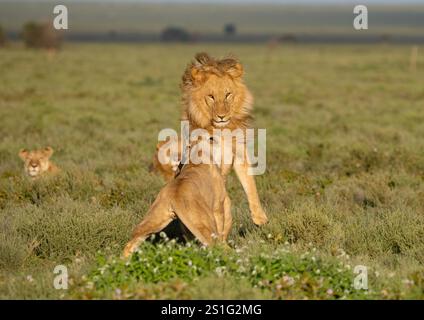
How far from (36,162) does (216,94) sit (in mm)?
4397

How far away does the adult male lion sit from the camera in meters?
6.74

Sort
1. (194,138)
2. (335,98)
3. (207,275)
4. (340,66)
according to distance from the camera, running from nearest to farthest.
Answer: (207,275) → (194,138) → (335,98) → (340,66)

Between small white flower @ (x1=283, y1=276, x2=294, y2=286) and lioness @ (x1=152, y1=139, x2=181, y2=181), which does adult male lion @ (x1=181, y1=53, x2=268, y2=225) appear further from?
lioness @ (x1=152, y1=139, x2=181, y2=181)

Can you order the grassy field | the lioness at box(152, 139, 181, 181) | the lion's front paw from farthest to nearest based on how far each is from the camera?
the lioness at box(152, 139, 181, 181)
the lion's front paw
the grassy field

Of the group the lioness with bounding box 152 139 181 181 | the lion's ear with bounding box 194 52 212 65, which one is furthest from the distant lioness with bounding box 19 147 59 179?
the lion's ear with bounding box 194 52 212 65

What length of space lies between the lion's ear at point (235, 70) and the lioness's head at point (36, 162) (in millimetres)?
4233

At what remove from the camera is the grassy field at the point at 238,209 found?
536 cm

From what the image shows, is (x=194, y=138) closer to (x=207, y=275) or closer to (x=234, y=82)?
(x=234, y=82)

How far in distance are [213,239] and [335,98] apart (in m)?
20.4

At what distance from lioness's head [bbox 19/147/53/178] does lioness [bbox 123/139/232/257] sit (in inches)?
191

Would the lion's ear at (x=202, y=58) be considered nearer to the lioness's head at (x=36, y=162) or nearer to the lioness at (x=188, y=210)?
the lioness at (x=188, y=210)

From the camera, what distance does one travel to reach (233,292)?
5039 mm

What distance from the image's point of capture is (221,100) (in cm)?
680
